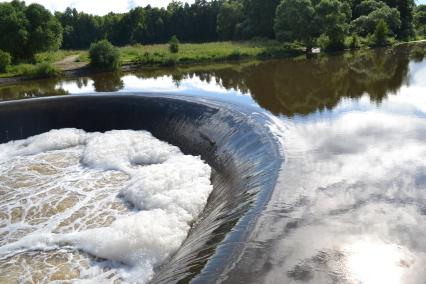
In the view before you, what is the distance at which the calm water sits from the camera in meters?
4.56

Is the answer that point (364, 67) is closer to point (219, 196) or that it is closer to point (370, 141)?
point (370, 141)

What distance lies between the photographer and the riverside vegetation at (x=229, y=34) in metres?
28.4

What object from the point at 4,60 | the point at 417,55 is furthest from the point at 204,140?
the point at 4,60

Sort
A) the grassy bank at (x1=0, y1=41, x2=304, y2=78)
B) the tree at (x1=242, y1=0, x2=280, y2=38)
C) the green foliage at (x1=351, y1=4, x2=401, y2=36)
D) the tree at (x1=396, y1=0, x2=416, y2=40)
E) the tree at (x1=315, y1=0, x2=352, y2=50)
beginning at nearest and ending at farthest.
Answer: the grassy bank at (x1=0, y1=41, x2=304, y2=78) → the tree at (x1=315, y1=0, x2=352, y2=50) → the green foliage at (x1=351, y1=4, x2=401, y2=36) → the tree at (x1=396, y1=0, x2=416, y2=40) → the tree at (x1=242, y1=0, x2=280, y2=38)

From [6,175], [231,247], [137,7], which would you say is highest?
[137,7]

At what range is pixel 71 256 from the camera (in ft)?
22.8

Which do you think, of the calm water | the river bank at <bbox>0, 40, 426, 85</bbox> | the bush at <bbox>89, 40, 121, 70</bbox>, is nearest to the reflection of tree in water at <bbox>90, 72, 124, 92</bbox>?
the bush at <bbox>89, 40, 121, 70</bbox>

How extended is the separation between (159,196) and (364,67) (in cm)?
1549

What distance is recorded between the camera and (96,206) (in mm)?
8750

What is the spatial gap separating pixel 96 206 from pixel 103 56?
69.6 ft

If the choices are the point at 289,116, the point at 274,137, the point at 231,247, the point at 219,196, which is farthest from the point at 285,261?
the point at 289,116

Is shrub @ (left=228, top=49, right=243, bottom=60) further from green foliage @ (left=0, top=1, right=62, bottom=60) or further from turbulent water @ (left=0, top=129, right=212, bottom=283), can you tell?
turbulent water @ (left=0, top=129, right=212, bottom=283)

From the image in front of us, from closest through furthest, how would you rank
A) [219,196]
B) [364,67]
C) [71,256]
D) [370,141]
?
1. [71,256]
2. [219,196]
3. [370,141]
4. [364,67]

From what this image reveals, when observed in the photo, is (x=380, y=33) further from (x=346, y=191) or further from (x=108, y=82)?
(x=346, y=191)
